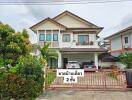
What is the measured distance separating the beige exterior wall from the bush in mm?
26403

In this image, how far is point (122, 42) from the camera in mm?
40969

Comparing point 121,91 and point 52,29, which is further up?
point 52,29

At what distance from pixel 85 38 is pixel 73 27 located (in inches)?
117

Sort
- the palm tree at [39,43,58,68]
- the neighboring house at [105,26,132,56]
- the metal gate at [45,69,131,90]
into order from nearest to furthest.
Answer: the metal gate at [45,69,131,90]
the palm tree at [39,43,58,68]
the neighboring house at [105,26,132,56]

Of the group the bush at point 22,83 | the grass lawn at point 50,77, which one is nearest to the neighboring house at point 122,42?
the grass lawn at point 50,77

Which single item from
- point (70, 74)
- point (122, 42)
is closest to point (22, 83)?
point (70, 74)

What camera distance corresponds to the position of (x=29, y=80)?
1299 centimetres

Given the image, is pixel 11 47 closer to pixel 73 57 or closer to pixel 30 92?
pixel 30 92

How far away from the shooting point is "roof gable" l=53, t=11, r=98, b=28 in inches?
1537

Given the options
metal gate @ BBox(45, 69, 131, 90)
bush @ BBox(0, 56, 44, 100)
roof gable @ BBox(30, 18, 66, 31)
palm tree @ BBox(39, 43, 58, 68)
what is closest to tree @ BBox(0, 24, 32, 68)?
metal gate @ BBox(45, 69, 131, 90)

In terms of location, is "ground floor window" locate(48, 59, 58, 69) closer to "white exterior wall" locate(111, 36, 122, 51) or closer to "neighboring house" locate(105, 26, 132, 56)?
"neighboring house" locate(105, 26, 132, 56)

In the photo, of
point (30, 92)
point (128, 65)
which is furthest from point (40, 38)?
point (30, 92)

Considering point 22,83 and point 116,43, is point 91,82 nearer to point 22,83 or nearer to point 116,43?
point 22,83

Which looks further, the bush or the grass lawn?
the grass lawn
